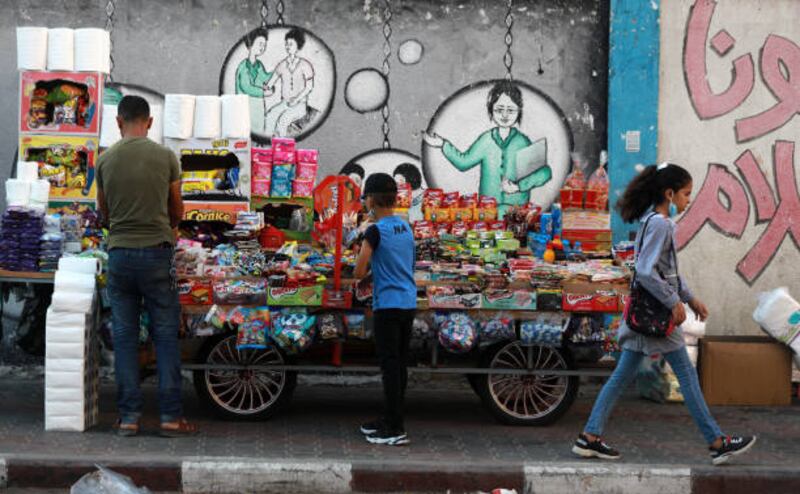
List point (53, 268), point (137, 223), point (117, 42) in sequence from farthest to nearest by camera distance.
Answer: point (117, 42) → point (53, 268) → point (137, 223)

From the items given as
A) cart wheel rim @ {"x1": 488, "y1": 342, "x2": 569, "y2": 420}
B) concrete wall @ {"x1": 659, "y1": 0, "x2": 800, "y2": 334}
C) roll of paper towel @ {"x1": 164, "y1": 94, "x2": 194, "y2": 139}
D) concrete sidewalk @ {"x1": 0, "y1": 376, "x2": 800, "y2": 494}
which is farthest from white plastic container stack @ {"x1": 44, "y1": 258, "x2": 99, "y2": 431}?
concrete wall @ {"x1": 659, "y1": 0, "x2": 800, "y2": 334}

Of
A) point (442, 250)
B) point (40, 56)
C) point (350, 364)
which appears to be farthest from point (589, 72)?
point (40, 56)

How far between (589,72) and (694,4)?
3.19 feet

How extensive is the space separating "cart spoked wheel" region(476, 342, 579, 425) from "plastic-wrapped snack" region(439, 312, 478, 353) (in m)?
0.31

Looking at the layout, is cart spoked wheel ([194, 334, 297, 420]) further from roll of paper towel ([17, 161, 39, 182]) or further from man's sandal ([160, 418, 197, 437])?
roll of paper towel ([17, 161, 39, 182])

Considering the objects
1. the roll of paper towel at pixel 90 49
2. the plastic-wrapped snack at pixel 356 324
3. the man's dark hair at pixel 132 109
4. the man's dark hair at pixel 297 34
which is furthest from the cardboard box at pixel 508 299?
the roll of paper towel at pixel 90 49

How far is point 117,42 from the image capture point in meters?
9.32

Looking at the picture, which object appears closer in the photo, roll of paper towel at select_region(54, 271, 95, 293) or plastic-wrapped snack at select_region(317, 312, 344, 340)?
roll of paper towel at select_region(54, 271, 95, 293)

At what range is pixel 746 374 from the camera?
8.83m

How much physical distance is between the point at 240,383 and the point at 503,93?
3.31 meters

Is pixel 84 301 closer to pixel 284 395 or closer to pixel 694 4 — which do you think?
pixel 284 395

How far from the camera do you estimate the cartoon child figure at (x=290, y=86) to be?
9.38 m

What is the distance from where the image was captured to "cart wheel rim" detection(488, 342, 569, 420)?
25.1 ft

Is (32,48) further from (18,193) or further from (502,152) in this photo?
(502,152)
